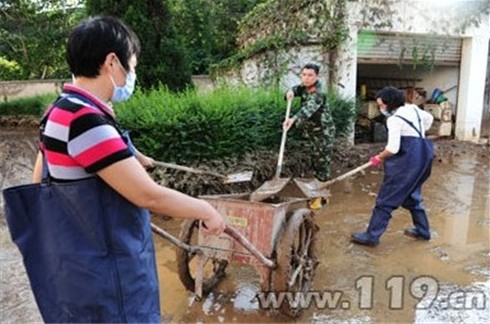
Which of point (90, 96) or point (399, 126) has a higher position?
point (90, 96)

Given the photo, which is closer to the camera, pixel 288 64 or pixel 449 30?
pixel 288 64

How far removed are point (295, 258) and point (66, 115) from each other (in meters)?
2.29

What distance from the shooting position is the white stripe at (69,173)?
5.24ft

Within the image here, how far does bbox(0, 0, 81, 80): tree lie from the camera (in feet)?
57.6

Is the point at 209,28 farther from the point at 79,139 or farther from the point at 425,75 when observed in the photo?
the point at 79,139

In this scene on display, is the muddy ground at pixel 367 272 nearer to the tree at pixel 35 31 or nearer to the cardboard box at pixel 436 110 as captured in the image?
the cardboard box at pixel 436 110

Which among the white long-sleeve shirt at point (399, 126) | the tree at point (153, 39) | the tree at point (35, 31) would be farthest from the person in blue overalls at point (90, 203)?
the tree at point (35, 31)

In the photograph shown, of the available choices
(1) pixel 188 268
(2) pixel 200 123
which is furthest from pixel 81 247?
(2) pixel 200 123

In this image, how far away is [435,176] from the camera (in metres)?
7.71

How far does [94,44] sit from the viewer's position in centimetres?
164

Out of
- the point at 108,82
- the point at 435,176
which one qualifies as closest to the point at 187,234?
the point at 108,82

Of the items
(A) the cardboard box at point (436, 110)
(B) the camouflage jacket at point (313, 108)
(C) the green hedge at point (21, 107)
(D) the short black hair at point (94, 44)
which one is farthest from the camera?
(C) the green hedge at point (21, 107)

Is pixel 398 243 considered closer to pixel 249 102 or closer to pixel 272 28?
pixel 249 102

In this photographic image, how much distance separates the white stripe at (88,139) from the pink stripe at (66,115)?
0.07 m
